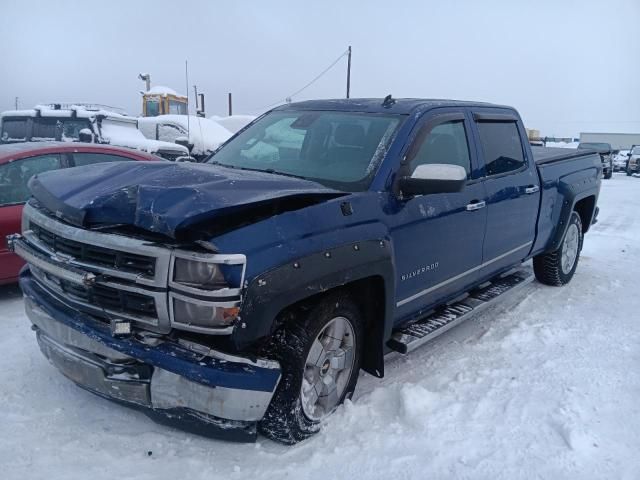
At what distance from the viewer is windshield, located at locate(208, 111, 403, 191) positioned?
3.29 meters

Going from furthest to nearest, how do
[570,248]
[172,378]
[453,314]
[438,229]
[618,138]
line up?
[618,138], [570,248], [453,314], [438,229], [172,378]

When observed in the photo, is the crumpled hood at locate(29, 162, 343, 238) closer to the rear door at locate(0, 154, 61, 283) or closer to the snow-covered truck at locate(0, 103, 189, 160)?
the rear door at locate(0, 154, 61, 283)

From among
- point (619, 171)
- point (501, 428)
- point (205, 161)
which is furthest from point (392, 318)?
point (619, 171)

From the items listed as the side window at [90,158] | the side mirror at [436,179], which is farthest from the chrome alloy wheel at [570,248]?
the side window at [90,158]

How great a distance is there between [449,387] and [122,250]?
2258 millimetres

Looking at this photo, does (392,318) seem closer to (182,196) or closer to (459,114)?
(182,196)

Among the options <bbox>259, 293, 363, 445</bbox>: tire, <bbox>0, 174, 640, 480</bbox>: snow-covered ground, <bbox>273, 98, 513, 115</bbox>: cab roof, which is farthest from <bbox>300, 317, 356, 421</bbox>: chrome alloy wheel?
<bbox>273, 98, 513, 115</bbox>: cab roof

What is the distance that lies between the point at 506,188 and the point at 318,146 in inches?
65.7

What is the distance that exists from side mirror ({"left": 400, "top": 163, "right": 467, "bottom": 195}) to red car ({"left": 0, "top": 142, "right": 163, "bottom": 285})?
358 centimetres

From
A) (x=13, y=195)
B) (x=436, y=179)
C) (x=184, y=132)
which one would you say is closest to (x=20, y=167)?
(x=13, y=195)

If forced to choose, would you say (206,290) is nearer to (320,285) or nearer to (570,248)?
(320,285)

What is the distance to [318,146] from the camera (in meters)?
3.64

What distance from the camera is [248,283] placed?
7.50 feet

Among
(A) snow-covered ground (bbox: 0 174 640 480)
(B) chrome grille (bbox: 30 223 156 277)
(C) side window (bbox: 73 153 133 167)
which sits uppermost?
(C) side window (bbox: 73 153 133 167)
